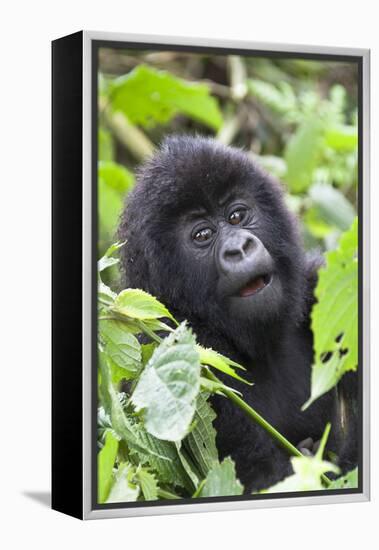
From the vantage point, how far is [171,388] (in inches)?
104

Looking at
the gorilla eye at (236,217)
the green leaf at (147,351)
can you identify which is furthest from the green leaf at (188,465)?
the gorilla eye at (236,217)

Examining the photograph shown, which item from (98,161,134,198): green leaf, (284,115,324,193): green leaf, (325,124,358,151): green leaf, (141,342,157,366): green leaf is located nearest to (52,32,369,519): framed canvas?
(141,342,157,366): green leaf

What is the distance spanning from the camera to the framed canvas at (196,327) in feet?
8.96

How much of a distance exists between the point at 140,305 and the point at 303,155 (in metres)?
2.09

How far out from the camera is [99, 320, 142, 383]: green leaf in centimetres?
279

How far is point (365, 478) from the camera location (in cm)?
326

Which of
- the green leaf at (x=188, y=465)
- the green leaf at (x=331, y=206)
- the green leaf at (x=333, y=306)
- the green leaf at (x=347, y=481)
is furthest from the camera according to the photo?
the green leaf at (x=331, y=206)

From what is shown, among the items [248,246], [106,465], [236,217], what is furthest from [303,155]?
[106,465]

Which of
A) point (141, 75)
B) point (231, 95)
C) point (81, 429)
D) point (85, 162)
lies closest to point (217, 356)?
point (81, 429)

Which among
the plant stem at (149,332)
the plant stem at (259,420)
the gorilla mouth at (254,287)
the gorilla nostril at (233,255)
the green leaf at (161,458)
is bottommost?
the green leaf at (161,458)

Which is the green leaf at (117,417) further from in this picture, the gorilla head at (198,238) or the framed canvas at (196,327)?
the gorilla head at (198,238)

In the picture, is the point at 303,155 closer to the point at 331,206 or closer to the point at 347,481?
the point at 331,206

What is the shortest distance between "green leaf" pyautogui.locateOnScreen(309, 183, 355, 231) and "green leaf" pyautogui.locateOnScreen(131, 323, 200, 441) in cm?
193

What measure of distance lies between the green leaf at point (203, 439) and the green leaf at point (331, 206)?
69.1 inches
